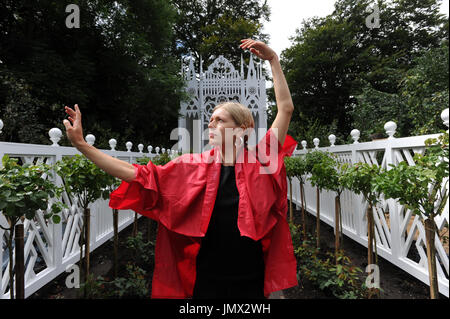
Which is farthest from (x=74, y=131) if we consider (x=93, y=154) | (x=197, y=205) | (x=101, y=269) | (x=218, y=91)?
(x=218, y=91)

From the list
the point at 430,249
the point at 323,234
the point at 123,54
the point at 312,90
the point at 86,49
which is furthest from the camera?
the point at 312,90

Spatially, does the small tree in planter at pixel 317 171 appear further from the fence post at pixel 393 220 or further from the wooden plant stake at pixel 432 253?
the wooden plant stake at pixel 432 253

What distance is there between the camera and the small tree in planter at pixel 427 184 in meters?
1.12

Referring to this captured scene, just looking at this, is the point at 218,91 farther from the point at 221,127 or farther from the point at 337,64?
the point at 221,127

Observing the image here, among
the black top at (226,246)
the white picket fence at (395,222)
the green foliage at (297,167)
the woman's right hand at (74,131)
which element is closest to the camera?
the woman's right hand at (74,131)

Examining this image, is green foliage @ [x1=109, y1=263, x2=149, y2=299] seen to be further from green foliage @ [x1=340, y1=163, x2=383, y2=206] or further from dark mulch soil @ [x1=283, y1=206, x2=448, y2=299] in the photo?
green foliage @ [x1=340, y1=163, x2=383, y2=206]

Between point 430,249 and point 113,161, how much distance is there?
61.9 inches

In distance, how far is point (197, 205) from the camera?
1.05 metres

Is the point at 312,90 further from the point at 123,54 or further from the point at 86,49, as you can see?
the point at 86,49

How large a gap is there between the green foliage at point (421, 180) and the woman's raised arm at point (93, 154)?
1394 mm

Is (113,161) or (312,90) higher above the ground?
(312,90)

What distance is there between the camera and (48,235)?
2191 millimetres

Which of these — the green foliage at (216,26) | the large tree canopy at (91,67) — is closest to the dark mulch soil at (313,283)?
the large tree canopy at (91,67)
